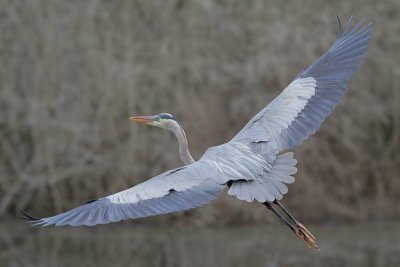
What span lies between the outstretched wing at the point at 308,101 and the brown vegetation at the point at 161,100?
5861 mm

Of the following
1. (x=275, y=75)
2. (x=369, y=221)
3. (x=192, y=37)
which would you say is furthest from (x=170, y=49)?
(x=369, y=221)

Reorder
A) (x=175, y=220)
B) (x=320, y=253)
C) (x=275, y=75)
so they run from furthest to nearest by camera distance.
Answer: (x=275, y=75) < (x=175, y=220) < (x=320, y=253)

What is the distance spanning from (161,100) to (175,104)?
0.23 meters

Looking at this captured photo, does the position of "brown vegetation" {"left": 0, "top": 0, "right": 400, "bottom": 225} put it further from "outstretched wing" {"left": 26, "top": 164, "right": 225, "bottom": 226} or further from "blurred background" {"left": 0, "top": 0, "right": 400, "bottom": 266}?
"outstretched wing" {"left": 26, "top": 164, "right": 225, "bottom": 226}

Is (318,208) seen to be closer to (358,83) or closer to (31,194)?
(358,83)

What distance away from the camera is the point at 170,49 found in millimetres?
16094

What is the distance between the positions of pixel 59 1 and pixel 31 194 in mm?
3141

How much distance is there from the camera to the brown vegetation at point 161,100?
15.1 m

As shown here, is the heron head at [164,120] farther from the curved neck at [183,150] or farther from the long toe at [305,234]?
the long toe at [305,234]

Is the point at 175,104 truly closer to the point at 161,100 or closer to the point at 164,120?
the point at 161,100

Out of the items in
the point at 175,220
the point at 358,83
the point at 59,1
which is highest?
the point at 59,1

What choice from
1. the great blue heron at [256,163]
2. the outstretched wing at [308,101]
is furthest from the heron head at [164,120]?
the outstretched wing at [308,101]

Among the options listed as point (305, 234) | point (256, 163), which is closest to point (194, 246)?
point (305, 234)

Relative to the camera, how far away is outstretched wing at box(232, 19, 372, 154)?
8.53 metres
